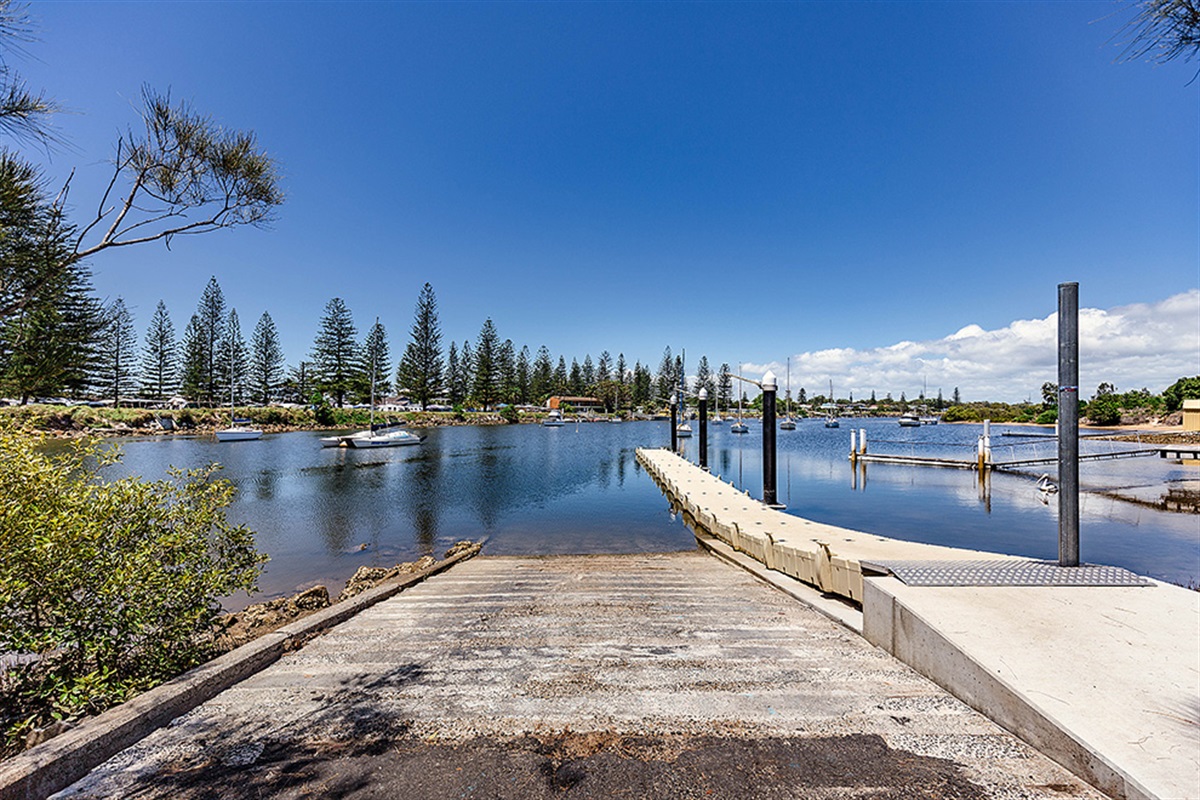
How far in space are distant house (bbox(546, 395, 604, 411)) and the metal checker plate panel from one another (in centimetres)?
7023

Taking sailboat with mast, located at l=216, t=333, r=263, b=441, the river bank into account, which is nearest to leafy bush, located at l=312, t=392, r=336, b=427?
the river bank

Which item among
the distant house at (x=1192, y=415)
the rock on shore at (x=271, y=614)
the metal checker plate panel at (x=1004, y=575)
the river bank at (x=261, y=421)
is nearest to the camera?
the metal checker plate panel at (x=1004, y=575)

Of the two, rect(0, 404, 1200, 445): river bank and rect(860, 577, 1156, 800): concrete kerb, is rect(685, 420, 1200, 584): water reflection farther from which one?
rect(0, 404, 1200, 445): river bank

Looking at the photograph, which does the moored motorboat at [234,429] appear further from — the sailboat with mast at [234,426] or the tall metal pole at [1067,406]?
the tall metal pole at [1067,406]

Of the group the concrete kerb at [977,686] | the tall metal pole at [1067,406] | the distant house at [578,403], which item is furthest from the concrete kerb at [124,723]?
the distant house at [578,403]

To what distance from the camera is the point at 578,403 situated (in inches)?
3179

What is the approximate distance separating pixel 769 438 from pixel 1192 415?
39.5 m

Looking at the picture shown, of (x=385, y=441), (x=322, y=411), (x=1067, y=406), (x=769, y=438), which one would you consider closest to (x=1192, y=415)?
(x=769, y=438)

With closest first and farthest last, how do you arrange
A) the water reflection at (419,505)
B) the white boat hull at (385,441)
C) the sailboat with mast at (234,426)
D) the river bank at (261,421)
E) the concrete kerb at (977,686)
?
the concrete kerb at (977,686) → the water reflection at (419,505) → the white boat hull at (385,441) → the river bank at (261,421) → the sailboat with mast at (234,426)

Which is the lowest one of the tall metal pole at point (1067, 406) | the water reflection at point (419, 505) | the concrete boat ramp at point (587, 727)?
the water reflection at point (419, 505)

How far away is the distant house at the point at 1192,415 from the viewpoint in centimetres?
2961

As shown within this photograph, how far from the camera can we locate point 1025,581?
3.13 metres

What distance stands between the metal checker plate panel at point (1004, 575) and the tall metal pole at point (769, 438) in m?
7.24

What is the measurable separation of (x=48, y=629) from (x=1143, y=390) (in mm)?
92713
